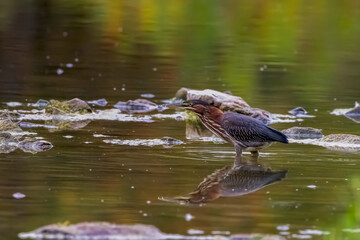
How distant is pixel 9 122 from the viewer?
1041 cm

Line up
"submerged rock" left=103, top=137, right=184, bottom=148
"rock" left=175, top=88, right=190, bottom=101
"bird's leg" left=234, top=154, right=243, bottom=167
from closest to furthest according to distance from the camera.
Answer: "bird's leg" left=234, top=154, right=243, bottom=167 → "submerged rock" left=103, top=137, right=184, bottom=148 → "rock" left=175, top=88, right=190, bottom=101

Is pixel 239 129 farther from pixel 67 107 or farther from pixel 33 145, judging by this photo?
pixel 67 107

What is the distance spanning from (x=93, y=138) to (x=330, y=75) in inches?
290

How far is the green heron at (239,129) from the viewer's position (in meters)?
9.46

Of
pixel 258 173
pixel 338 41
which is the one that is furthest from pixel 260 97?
pixel 338 41

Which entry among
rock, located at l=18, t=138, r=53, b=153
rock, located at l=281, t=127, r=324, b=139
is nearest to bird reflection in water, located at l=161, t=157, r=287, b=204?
rock, located at l=281, t=127, r=324, b=139

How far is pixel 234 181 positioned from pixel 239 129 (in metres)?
1.19

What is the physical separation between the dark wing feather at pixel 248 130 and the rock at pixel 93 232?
3.28 metres

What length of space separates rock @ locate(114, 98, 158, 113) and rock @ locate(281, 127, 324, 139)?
2461 mm

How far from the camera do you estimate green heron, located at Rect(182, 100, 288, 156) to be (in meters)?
9.46

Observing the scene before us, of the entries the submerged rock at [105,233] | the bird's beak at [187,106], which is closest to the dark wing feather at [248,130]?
the bird's beak at [187,106]

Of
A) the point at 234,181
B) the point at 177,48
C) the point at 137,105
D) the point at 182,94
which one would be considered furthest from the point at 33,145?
Answer: the point at 177,48

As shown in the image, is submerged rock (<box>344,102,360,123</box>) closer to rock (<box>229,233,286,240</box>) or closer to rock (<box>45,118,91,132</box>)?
rock (<box>45,118,91,132</box>)

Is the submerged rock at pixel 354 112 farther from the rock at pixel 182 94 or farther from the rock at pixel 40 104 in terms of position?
the rock at pixel 40 104
